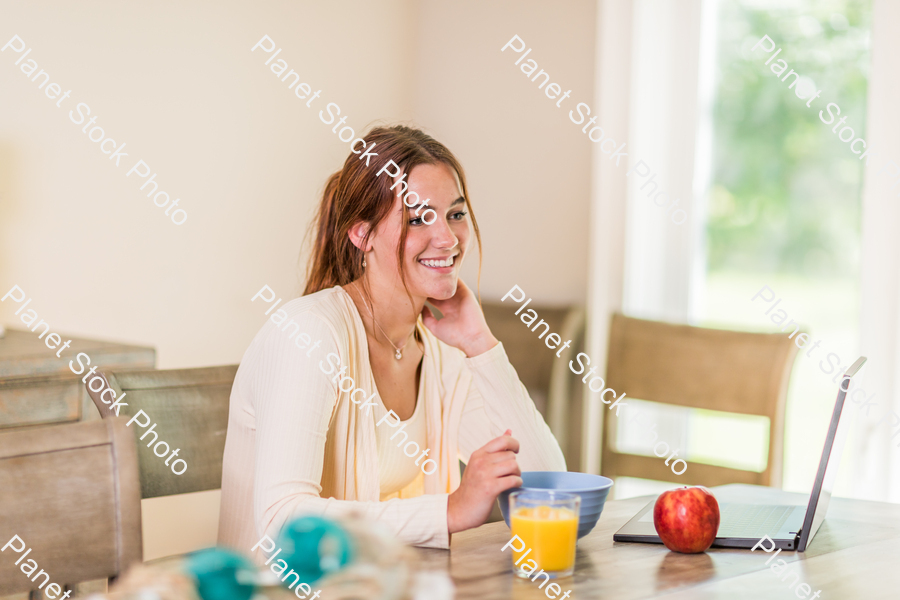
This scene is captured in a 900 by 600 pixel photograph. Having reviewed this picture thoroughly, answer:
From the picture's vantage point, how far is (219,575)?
515mm

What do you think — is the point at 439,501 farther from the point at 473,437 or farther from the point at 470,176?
the point at 470,176

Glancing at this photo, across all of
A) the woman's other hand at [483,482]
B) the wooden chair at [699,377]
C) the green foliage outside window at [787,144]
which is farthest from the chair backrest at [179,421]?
the green foliage outside window at [787,144]

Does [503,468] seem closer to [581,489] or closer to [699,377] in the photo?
[581,489]

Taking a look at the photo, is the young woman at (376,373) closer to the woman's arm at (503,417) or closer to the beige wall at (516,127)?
the woman's arm at (503,417)

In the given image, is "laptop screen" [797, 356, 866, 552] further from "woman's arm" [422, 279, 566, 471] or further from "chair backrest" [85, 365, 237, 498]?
"chair backrest" [85, 365, 237, 498]

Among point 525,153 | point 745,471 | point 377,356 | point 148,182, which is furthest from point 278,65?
point 745,471

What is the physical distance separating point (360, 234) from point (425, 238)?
0.36ft

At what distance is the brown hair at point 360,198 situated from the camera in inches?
55.3

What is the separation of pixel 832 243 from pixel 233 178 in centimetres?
174

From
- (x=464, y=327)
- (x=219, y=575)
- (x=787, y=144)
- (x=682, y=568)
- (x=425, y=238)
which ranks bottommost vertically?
(x=682, y=568)

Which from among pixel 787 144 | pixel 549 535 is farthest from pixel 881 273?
pixel 549 535

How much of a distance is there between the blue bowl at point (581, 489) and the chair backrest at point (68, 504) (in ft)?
1.49

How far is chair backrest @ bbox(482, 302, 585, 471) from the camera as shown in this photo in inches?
106

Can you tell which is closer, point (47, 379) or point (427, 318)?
point (427, 318)
